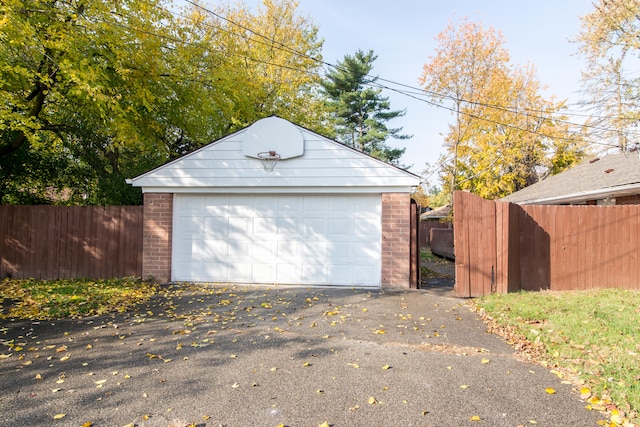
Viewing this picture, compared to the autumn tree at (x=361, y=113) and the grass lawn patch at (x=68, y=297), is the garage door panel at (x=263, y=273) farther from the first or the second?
the autumn tree at (x=361, y=113)

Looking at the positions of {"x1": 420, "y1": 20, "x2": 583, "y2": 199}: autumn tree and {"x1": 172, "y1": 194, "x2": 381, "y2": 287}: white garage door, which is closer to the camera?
{"x1": 172, "y1": 194, "x2": 381, "y2": 287}: white garage door

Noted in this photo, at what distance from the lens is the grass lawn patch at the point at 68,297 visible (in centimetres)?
645

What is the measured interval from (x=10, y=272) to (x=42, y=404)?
8440mm

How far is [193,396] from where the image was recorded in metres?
3.49

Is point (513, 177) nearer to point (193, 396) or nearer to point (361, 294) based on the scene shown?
point (361, 294)

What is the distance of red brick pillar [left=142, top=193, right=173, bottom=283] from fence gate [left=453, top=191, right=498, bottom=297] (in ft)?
20.6

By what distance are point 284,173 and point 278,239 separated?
1491mm

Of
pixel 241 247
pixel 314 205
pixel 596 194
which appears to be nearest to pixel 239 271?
pixel 241 247

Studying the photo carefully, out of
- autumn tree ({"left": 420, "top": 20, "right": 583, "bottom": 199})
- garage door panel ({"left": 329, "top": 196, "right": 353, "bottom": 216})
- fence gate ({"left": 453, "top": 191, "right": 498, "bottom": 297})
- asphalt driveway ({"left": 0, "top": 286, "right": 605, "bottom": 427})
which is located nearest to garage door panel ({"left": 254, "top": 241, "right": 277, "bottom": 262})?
garage door panel ({"left": 329, "top": 196, "right": 353, "bottom": 216})

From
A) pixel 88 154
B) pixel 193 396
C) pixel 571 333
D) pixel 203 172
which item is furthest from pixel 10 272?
pixel 571 333

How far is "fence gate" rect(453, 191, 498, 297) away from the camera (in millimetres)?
7711

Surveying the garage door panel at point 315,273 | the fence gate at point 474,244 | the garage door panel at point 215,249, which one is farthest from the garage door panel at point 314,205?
the fence gate at point 474,244

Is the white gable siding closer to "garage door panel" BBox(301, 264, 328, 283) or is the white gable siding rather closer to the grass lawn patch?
"garage door panel" BBox(301, 264, 328, 283)

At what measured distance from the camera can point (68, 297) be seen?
286 inches
